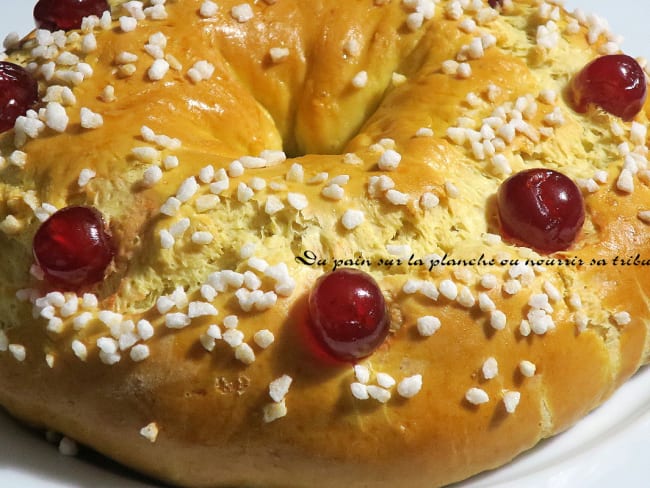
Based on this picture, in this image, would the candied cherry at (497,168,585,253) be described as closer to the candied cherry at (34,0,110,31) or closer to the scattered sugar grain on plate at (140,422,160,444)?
the scattered sugar grain on plate at (140,422,160,444)

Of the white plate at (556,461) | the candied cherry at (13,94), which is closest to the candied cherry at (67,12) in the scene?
the candied cherry at (13,94)

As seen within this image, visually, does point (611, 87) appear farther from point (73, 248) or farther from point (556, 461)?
point (73, 248)

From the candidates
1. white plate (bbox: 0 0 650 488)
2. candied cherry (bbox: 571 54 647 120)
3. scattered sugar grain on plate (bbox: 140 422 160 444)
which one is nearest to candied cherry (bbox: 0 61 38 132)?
white plate (bbox: 0 0 650 488)

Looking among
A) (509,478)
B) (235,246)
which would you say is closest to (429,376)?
(509,478)

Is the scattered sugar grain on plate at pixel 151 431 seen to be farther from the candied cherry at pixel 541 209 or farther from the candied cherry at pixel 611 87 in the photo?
the candied cherry at pixel 611 87

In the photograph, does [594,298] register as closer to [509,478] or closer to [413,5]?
[509,478]
